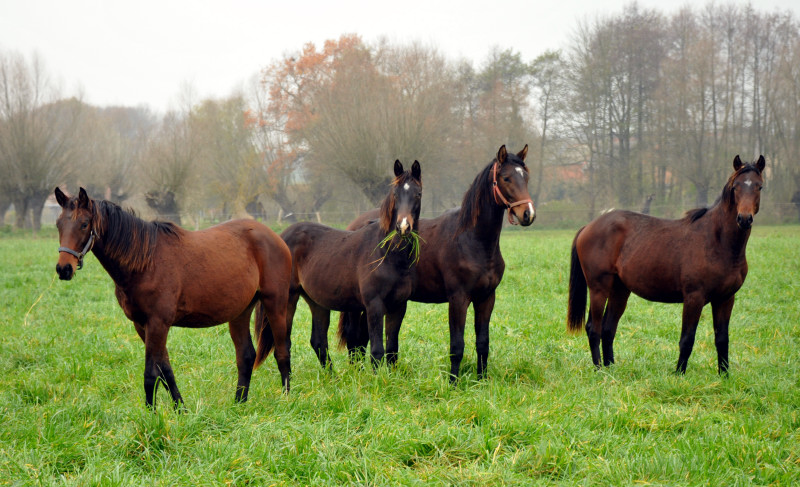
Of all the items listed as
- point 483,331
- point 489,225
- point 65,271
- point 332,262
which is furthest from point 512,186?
point 65,271

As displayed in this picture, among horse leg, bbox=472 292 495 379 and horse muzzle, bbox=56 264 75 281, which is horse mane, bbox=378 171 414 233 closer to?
horse leg, bbox=472 292 495 379

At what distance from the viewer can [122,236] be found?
178 inches

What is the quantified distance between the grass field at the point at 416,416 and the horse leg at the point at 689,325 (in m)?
0.15

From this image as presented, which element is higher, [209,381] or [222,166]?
[222,166]

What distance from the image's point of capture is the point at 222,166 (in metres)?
42.7

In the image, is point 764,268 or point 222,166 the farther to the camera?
point 222,166

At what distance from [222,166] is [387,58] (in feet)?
48.6

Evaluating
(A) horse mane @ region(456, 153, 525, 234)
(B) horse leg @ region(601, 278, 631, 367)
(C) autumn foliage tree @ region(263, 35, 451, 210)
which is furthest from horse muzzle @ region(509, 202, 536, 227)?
(C) autumn foliage tree @ region(263, 35, 451, 210)

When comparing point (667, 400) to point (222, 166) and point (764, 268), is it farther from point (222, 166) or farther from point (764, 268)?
point (222, 166)

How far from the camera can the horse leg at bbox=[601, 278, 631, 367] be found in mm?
6500

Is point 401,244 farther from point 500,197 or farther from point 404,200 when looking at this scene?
point 500,197

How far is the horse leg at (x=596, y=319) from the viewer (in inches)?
253

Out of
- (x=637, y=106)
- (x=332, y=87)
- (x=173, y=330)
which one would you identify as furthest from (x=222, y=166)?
(x=173, y=330)

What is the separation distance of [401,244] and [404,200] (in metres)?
0.50
